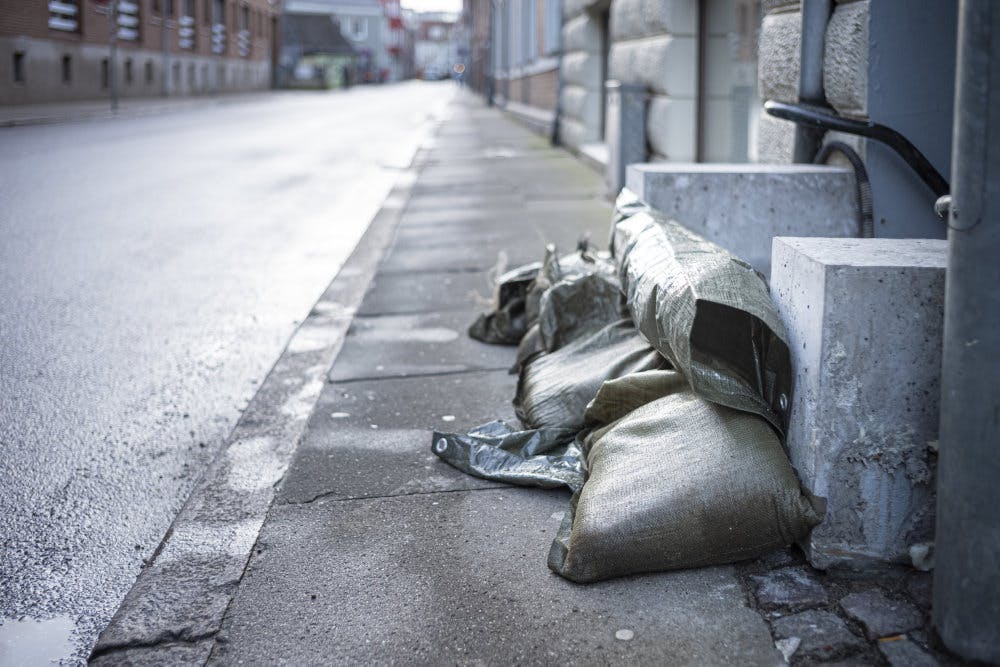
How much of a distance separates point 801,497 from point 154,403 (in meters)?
2.70

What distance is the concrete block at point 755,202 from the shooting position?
173 inches

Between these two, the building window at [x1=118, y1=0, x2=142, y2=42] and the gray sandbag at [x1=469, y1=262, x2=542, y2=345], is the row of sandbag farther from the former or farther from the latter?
the building window at [x1=118, y1=0, x2=142, y2=42]

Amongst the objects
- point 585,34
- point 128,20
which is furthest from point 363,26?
point 585,34

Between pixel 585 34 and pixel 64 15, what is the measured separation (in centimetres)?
2160

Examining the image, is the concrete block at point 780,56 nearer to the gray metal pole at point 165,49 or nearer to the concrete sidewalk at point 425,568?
the concrete sidewalk at point 425,568

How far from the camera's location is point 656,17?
8727 millimetres

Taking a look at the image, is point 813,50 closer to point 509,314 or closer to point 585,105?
point 509,314

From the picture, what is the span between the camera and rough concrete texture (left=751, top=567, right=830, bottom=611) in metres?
2.40

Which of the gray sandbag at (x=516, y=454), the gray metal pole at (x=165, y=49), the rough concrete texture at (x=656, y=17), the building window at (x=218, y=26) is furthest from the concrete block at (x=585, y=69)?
the building window at (x=218, y=26)

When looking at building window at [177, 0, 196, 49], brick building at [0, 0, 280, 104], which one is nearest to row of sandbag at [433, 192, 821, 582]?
brick building at [0, 0, 280, 104]

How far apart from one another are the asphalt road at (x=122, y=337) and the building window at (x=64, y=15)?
17878 mm

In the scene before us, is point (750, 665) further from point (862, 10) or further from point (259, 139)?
point (259, 139)

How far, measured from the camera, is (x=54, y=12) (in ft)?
96.0

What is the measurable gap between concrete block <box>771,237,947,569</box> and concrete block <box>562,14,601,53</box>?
11.9 meters
